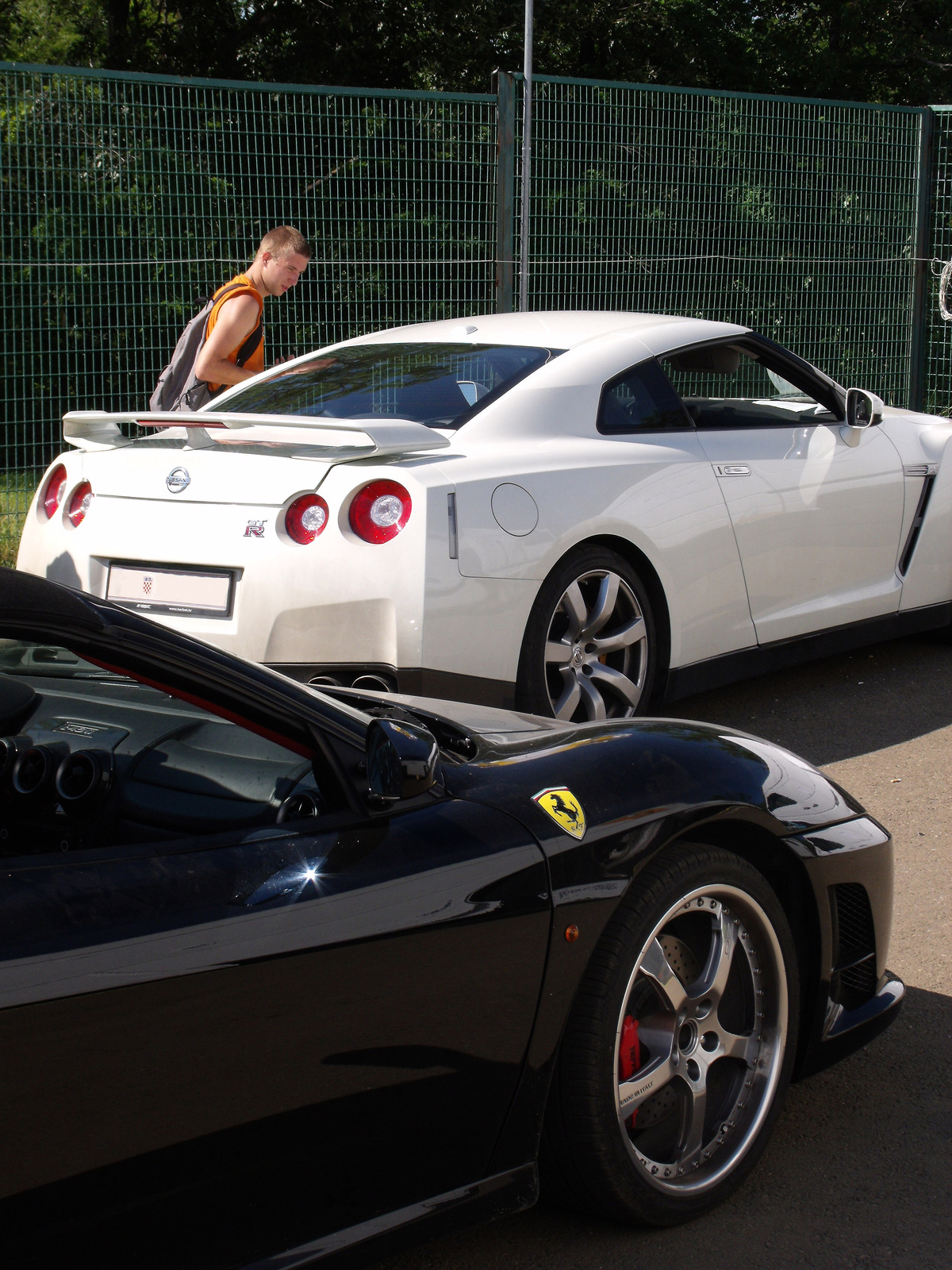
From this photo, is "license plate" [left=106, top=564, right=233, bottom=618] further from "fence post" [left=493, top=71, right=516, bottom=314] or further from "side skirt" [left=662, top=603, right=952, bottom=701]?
"fence post" [left=493, top=71, right=516, bottom=314]

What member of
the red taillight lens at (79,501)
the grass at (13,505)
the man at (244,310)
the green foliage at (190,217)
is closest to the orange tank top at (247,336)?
the man at (244,310)

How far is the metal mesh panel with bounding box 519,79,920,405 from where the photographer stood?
9.70 m

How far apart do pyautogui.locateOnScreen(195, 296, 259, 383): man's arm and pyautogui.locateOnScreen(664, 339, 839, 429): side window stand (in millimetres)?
1992

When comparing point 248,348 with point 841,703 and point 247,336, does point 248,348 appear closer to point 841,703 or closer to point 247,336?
point 247,336

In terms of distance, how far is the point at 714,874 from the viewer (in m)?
2.49

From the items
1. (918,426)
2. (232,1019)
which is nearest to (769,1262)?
(232,1019)

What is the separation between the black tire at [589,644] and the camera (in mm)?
4656

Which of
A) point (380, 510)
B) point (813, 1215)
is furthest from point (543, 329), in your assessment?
point (813, 1215)

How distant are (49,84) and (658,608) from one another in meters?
4.70

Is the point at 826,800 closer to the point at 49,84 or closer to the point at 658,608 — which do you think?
the point at 658,608

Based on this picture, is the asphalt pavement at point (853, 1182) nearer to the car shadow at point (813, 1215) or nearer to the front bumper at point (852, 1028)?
the car shadow at point (813, 1215)

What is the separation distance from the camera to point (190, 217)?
8.16 meters

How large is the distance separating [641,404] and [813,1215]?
3.28 m

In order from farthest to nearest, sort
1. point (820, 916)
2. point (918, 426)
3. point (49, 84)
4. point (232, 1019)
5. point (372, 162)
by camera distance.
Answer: point (372, 162) → point (49, 84) → point (918, 426) → point (820, 916) → point (232, 1019)
